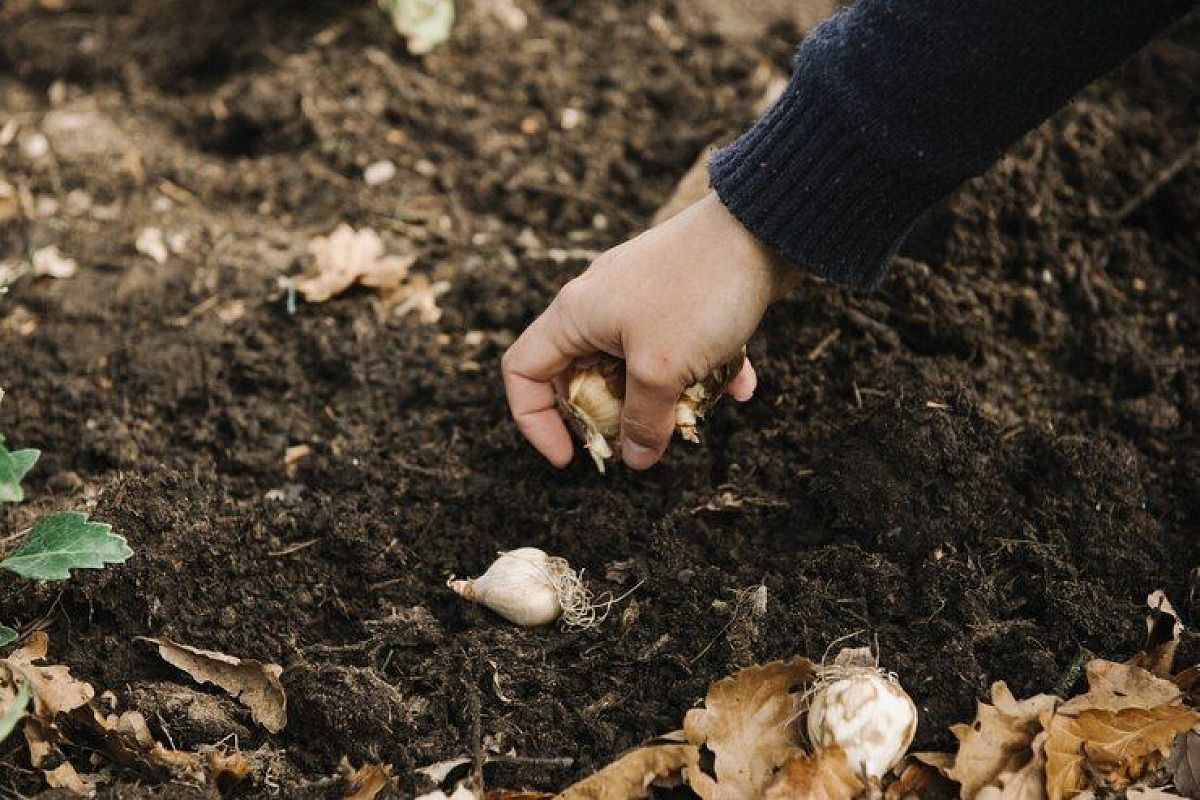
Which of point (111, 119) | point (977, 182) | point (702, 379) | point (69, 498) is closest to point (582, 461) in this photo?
point (702, 379)

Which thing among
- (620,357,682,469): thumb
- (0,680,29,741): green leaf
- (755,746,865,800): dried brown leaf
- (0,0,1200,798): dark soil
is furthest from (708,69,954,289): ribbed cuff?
(0,680,29,741): green leaf

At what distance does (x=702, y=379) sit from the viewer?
2.16 meters

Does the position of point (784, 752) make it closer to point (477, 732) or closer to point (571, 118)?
point (477, 732)

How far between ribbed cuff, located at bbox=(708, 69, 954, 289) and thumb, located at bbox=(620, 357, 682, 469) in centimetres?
31

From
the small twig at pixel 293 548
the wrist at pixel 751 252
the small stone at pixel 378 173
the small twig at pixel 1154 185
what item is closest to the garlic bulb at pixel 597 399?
the wrist at pixel 751 252

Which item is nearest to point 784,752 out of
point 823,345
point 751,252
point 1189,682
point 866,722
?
point 866,722

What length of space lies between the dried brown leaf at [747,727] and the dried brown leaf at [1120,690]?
47cm

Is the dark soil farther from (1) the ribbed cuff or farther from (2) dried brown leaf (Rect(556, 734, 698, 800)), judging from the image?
(1) the ribbed cuff

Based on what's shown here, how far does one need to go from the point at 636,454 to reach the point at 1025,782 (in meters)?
0.90

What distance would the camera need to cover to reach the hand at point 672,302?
1.94m

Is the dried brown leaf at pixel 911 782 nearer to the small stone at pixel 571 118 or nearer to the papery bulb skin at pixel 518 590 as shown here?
the papery bulb skin at pixel 518 590

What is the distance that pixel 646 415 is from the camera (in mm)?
2080

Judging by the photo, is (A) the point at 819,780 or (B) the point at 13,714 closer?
(B) the point at 13,714

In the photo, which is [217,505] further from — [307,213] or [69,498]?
[307,213]
